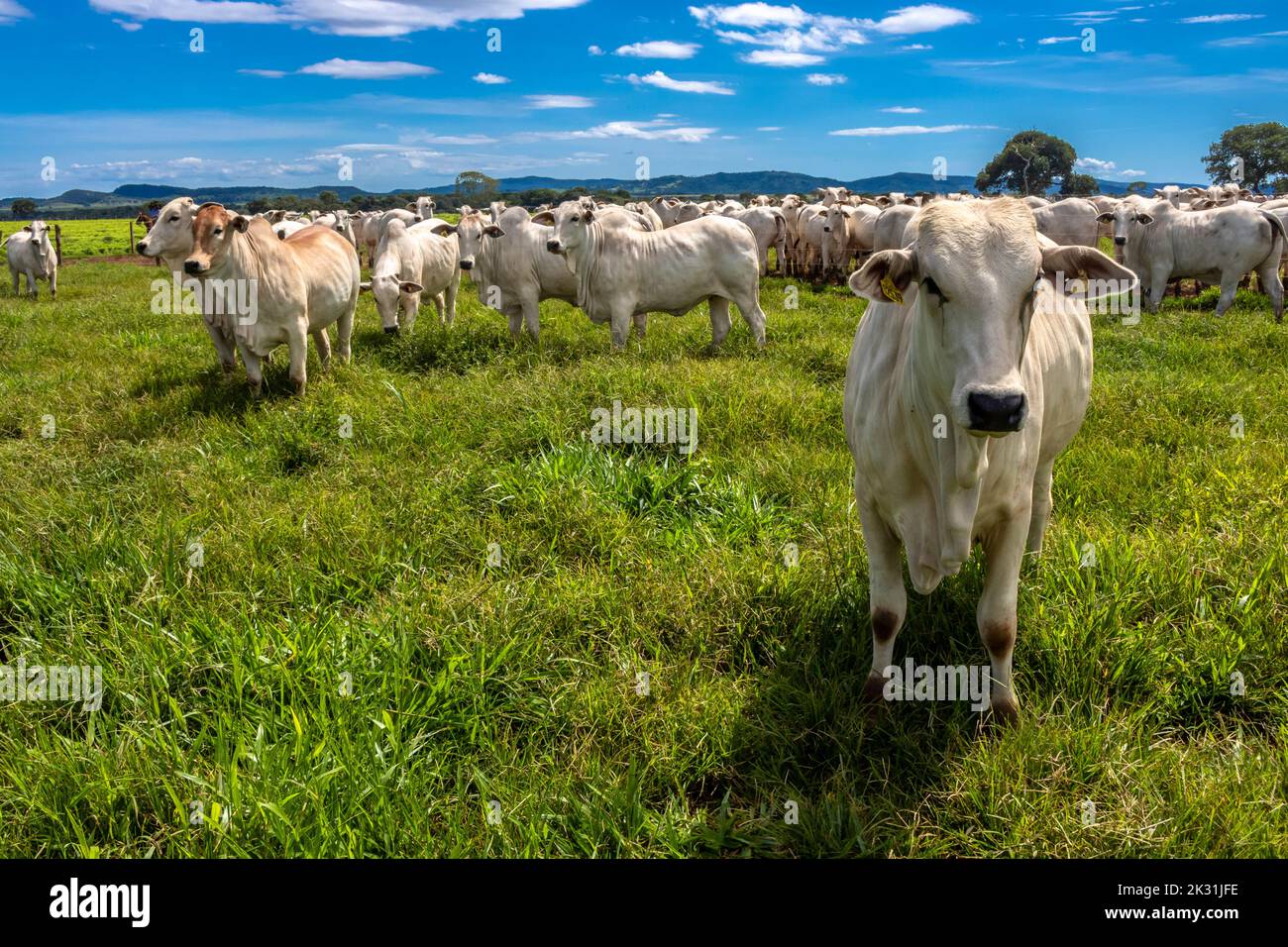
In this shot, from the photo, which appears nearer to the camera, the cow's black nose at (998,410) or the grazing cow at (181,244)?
the cow's black nose at (998,410)

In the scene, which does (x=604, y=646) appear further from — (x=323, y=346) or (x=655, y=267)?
(x=655, y=267)

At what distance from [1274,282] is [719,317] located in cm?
883

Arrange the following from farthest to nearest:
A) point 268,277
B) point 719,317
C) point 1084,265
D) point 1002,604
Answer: point 719,317, point 268,277, point 1002,604, point 1084,265

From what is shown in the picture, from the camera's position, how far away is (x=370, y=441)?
645 centimetres

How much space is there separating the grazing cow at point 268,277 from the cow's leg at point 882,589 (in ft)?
20.3


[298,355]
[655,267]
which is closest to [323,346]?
[298,355]

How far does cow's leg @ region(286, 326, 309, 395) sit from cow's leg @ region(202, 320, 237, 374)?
68 cm

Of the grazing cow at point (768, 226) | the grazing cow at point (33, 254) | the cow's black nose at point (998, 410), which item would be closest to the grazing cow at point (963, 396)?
the cow's black nose at point (998, 410)

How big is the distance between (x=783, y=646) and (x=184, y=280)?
6.87 meters

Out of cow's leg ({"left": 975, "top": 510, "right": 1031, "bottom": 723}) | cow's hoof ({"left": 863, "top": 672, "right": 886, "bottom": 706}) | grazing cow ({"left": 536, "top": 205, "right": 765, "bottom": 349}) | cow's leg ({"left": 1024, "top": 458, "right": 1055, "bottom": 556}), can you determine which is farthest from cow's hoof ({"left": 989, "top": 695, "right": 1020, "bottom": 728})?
grazing cow ({"left": 536, "top": 205, "right": 765, "bottom": 349})

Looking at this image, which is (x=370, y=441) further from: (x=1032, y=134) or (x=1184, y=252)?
(x=1032, y=134)

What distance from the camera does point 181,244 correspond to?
800 cm

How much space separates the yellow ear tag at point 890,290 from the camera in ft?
8.82

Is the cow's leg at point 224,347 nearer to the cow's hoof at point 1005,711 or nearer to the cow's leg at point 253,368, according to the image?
the cow's leg at point 253,368
